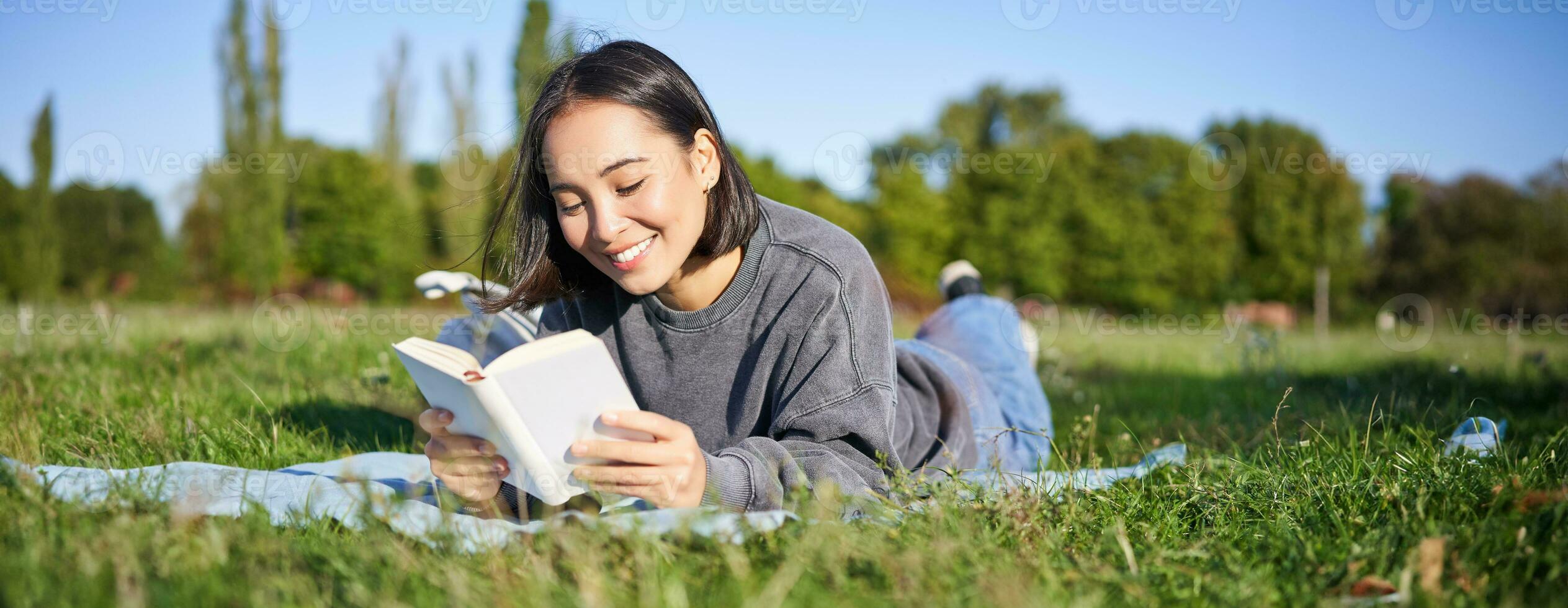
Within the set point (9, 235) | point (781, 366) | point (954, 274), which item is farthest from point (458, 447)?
point (9, 235)

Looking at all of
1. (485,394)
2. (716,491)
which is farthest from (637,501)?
(485,394)

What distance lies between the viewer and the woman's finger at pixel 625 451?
184cm

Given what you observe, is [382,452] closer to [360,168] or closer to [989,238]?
[360,168]

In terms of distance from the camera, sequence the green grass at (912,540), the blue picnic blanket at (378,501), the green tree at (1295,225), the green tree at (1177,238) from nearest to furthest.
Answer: the green grass at (912,540)
the blue picnic blanket at (378,501)
the green tree at (1177,238)
the green tree at (1295,225)

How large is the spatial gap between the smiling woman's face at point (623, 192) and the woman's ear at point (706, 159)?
0.13 ft

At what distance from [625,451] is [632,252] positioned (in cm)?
63

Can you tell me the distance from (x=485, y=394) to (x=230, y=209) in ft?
67.7

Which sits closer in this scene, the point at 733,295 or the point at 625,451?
the point at 625,451

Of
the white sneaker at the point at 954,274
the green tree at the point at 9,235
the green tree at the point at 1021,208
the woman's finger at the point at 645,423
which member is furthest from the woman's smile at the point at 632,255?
the green tree at the point at 1021,208

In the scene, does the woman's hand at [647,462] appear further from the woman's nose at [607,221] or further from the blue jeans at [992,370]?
the blue jeans at [992,370]

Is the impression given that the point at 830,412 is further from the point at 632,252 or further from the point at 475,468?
the point at 475,468

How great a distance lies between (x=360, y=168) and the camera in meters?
23.8

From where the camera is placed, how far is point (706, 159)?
8.06ft

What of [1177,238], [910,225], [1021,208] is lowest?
[1177,238]
